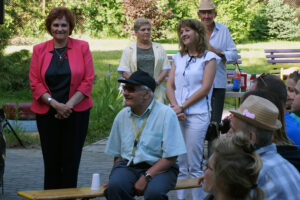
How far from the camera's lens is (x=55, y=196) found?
453 centimetres

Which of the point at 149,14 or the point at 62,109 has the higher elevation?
the point at 149,14

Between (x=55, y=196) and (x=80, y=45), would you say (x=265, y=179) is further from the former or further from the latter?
(x=80, y=45)

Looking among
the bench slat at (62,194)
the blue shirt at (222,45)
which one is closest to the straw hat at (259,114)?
the bench slat at (62,194)

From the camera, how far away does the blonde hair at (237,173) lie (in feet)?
9.21

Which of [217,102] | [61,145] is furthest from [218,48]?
[61,145]

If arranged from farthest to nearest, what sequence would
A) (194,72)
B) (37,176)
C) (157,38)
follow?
(157,38) < (37,176) < (194,72)

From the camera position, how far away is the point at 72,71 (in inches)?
210

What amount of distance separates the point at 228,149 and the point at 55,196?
6.70 feet

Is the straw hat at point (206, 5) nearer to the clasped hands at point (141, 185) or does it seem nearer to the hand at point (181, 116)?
the hand at point (181, 116)

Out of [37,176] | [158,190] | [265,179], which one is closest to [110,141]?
[158,190]

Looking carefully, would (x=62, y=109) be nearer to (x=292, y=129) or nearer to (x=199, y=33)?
(x=199, y=33)

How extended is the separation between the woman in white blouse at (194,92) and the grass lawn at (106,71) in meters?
4.24

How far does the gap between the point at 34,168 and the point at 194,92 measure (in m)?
3.02

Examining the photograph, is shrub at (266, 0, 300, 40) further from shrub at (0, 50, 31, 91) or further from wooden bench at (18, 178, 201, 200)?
wooden bench at (18, 178, 201, 200)
